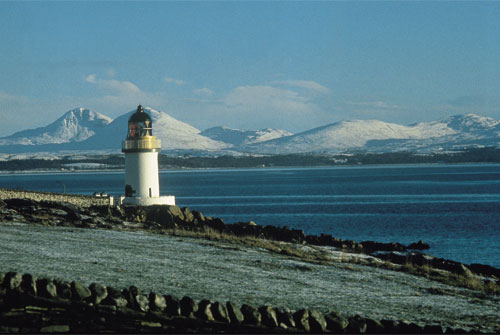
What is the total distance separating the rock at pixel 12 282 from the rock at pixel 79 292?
3.19 ft

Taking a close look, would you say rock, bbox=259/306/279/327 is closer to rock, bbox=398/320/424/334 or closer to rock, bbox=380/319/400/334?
rock, bbox=380/319/400/334

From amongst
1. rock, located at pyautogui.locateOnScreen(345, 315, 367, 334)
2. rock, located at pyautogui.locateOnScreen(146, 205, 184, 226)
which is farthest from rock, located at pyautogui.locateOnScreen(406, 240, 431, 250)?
rock, located at pyautogui.locateOnScreen(345, 315, 367, 334)

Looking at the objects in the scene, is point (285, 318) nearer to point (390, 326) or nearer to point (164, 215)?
point (390, 326)

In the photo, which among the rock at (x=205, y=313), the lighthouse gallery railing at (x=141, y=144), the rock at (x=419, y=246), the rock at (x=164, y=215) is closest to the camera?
the rock at (x=205, y=313)

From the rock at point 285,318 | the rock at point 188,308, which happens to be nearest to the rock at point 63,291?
the rock at point 188,308

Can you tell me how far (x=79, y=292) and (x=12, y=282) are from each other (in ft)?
3.95

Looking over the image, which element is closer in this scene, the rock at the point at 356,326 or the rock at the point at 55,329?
the rock at the point at 55,329

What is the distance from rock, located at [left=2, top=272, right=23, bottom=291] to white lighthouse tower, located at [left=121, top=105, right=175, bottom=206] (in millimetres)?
30774

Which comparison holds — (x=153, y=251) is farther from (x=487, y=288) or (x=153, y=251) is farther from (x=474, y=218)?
(x=474, y=218)

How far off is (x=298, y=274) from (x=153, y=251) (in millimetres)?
4698

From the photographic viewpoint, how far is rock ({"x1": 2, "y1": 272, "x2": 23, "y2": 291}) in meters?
12.0

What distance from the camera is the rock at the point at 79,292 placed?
1183 centimetres

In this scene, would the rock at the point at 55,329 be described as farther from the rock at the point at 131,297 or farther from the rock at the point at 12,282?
the rock at the point at 12,282

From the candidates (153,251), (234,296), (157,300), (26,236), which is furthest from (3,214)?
(157,300)
